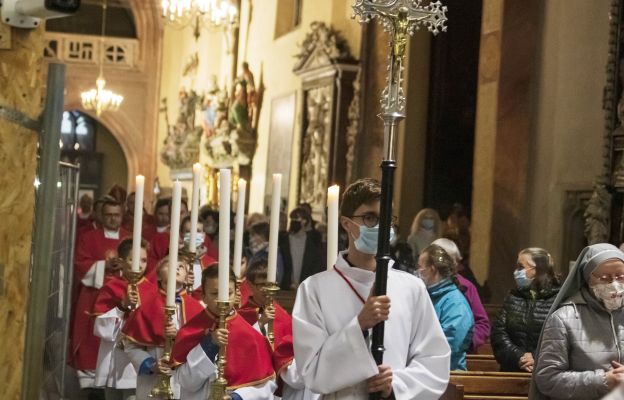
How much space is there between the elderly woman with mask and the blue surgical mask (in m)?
1.43

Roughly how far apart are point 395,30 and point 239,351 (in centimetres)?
216

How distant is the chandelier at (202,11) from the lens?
25.1 metres

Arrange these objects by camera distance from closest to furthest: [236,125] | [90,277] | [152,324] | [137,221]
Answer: [137,221]
[152,324]
[90,277]
[236,125]

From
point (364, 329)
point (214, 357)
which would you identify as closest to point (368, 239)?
point (364, 329)

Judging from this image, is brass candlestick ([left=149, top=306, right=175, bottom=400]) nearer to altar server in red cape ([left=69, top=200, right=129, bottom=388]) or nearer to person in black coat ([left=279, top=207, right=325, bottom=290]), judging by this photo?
altar server in red cape ([left=69, top=200, right=129, bottom=388])

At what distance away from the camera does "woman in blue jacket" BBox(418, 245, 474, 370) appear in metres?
8.21

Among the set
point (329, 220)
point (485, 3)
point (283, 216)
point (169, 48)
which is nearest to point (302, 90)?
point (283, 216)

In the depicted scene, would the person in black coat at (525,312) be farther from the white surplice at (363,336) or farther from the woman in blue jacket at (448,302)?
the white surplice at (363,336)

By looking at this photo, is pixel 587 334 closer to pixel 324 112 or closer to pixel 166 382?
pixel 166 382

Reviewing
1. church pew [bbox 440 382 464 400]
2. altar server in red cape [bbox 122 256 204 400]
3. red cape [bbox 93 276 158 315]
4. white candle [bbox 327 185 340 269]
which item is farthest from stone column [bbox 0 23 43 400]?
red cape [bbox 93 276 158 315]

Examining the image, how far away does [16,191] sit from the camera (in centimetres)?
572

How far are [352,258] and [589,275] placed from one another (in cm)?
144

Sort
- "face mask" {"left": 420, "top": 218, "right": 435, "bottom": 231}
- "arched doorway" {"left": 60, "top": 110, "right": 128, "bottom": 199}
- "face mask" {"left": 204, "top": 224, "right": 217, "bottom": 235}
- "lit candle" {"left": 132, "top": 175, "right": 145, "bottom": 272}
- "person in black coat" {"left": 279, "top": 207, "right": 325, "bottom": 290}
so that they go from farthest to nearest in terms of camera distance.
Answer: "arched doorway" {"left": 60, "top": 110, "right": 128, "bottom": 199} < "face mask" {"left": 204, "top": 224, "right": 217, "bottom": 235} < "person in black coat" {"left": 279, "top": 207, "right": 325, "bottom": 290} < "face mask" {"left": 420, "top": 218, "right": 435, "bottom": 231} < "lit candle" {"left": 132, "top": 175, "right": 145, "bottom": 272}

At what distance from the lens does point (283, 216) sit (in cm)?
2252
